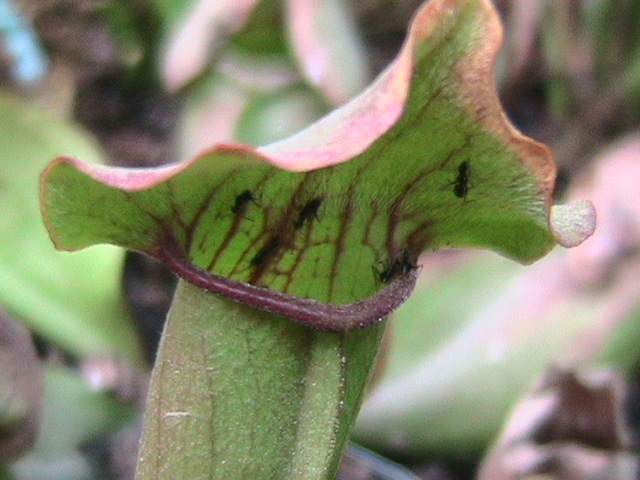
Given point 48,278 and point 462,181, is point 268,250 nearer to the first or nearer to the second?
point 462,181

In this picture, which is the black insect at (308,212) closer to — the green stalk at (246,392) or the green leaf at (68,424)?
the green stalk at (246,392)

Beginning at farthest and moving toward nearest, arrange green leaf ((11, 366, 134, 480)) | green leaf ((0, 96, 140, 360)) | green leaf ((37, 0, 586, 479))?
green leaf ((0, 96, 140, 360))
green leaf ((11, 366, 134, 480))
green leaf ((37, 0, 586, 479))

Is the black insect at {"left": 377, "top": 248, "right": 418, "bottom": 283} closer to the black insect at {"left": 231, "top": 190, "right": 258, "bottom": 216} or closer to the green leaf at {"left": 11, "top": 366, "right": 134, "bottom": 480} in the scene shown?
the black insect at {"left": 231, "top": 190, "right": 258, "bottom": 216}

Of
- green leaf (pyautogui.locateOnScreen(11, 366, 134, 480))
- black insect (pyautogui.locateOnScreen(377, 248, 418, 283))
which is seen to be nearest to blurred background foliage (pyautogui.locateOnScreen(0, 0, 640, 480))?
green leaf (pyautogui.locateOnScreen(11, 366, 134, 480))

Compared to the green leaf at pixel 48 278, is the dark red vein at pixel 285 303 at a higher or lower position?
higher

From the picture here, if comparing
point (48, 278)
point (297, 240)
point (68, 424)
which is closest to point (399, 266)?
point (297, 240)

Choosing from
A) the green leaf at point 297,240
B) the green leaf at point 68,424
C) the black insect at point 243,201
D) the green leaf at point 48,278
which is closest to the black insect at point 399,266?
the green leaf at point 297,240
